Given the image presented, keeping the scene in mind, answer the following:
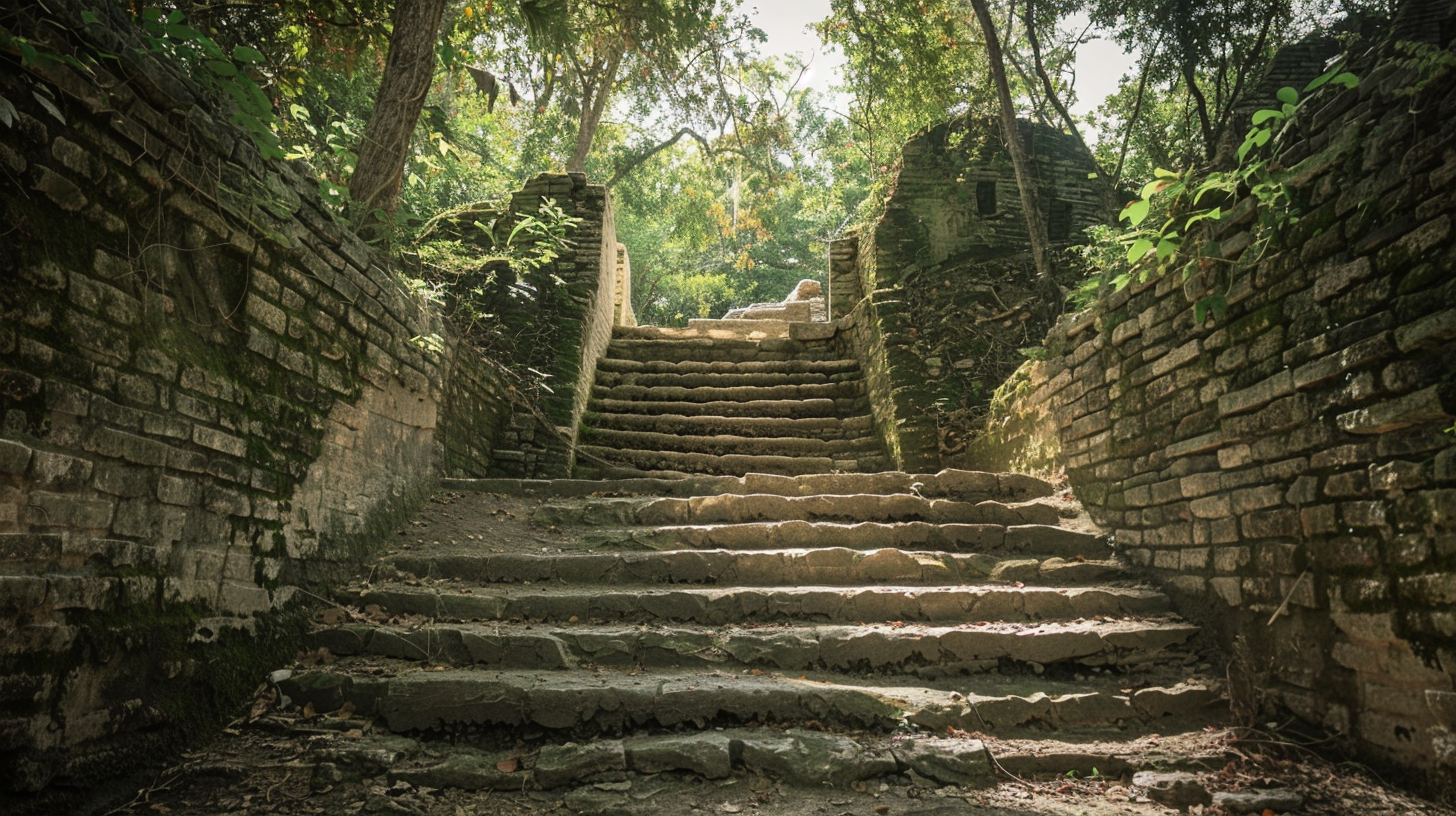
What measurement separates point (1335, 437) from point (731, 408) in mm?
5416

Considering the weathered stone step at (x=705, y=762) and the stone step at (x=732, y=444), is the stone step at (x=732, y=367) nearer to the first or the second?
the stone step at (x=732, y=444)

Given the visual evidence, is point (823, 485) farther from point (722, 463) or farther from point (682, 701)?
point (682, 701)

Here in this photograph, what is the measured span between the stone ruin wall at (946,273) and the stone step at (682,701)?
355 centimetres

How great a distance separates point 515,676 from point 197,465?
1406 mm

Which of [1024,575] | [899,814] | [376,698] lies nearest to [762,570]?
[1024,575]

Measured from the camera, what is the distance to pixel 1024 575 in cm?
377

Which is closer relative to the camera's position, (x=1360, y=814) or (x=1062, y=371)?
(x=1360, y=814)

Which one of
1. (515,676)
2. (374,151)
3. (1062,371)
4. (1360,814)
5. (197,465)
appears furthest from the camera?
(1062,371)

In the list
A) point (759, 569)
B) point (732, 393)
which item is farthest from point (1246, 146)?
point (732, 393)

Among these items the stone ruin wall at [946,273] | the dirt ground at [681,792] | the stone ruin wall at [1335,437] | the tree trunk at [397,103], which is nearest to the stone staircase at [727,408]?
the stone ruin wall at [946,273]

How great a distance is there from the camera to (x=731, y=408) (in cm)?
752

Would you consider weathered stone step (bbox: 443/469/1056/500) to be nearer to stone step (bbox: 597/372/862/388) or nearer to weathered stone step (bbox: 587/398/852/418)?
weathered stone step (bbox: 587/398/852/418)

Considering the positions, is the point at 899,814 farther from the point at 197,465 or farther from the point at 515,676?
the point at 197,465

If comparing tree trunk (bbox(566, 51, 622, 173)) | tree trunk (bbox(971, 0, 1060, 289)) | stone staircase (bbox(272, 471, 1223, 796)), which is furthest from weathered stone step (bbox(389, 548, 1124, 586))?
tree trunk (bbox(566, 51, 622, 173))
